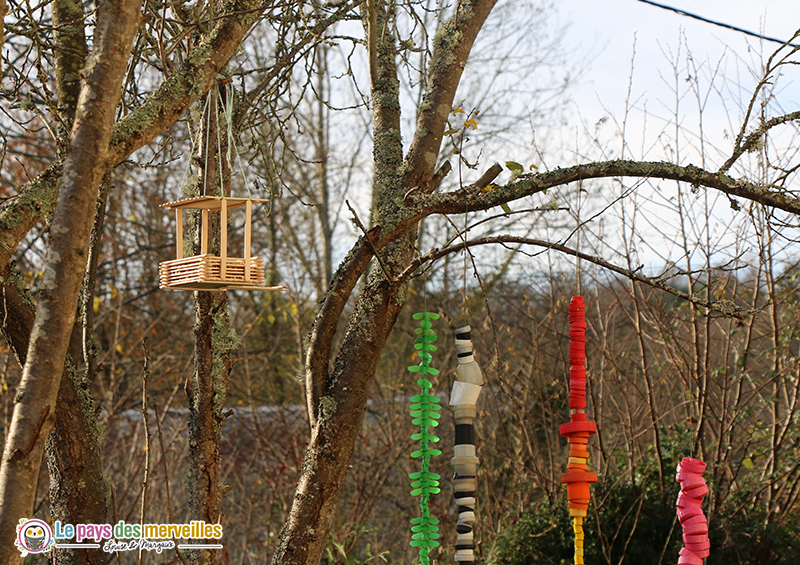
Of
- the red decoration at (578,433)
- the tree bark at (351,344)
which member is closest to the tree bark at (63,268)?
the tree bark at (351,344)

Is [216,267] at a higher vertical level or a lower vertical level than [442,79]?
lower

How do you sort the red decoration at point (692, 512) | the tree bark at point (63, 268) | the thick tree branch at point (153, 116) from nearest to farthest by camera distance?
the tree bark at point (63, 268) < the thick tree branch at point (153, 116) < the red decoration at point (692, 512)

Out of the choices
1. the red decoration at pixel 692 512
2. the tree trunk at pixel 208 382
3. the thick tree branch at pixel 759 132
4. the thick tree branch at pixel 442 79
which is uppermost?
the thick tree branch at pixel 442 79

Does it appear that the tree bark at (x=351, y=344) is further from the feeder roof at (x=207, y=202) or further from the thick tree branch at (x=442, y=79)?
the feeder roof at (x=207, y=202)

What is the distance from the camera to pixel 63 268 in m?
1.27

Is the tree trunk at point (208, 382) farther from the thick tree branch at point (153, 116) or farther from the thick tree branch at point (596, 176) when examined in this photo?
the thick tree branch at point (596, 176)

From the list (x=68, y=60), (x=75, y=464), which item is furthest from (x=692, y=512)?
(x=68, y=60)

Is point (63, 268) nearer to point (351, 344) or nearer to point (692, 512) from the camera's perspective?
point (351, 344)

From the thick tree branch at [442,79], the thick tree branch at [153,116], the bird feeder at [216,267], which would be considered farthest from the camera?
the thick tree branch at [442,79]

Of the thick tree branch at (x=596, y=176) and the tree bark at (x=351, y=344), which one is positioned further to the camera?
the tree bark at (x=351, y=344)

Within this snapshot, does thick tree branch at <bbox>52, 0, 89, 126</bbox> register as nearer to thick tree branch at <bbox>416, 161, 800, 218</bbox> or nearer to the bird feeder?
the bird feeder

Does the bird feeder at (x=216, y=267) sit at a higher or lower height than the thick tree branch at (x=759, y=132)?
lower

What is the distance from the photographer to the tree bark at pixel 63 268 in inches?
47.9

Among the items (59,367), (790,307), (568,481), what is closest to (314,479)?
(568,481)
